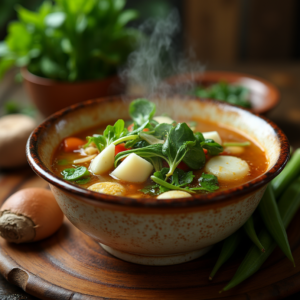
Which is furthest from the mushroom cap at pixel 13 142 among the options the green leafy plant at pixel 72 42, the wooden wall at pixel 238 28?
the wooden wall at pixel 238 28

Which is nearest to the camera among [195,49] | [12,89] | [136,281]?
[136,281]

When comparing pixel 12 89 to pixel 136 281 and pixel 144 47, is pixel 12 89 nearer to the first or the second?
A: pixel 144 47

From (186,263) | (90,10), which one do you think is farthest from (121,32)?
(186,263)

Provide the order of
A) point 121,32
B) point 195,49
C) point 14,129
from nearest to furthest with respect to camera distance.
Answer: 1. point 14,129
2. point 121,32
3. point 195,49

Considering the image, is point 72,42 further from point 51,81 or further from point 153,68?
point 153,68

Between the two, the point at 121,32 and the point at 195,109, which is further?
the point at 121,32

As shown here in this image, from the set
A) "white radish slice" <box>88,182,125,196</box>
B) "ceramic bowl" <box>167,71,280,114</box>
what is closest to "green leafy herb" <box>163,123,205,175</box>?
"white radish slice" <box>88,182,125,196</box>

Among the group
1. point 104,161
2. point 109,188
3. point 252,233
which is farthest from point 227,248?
point 104,161
